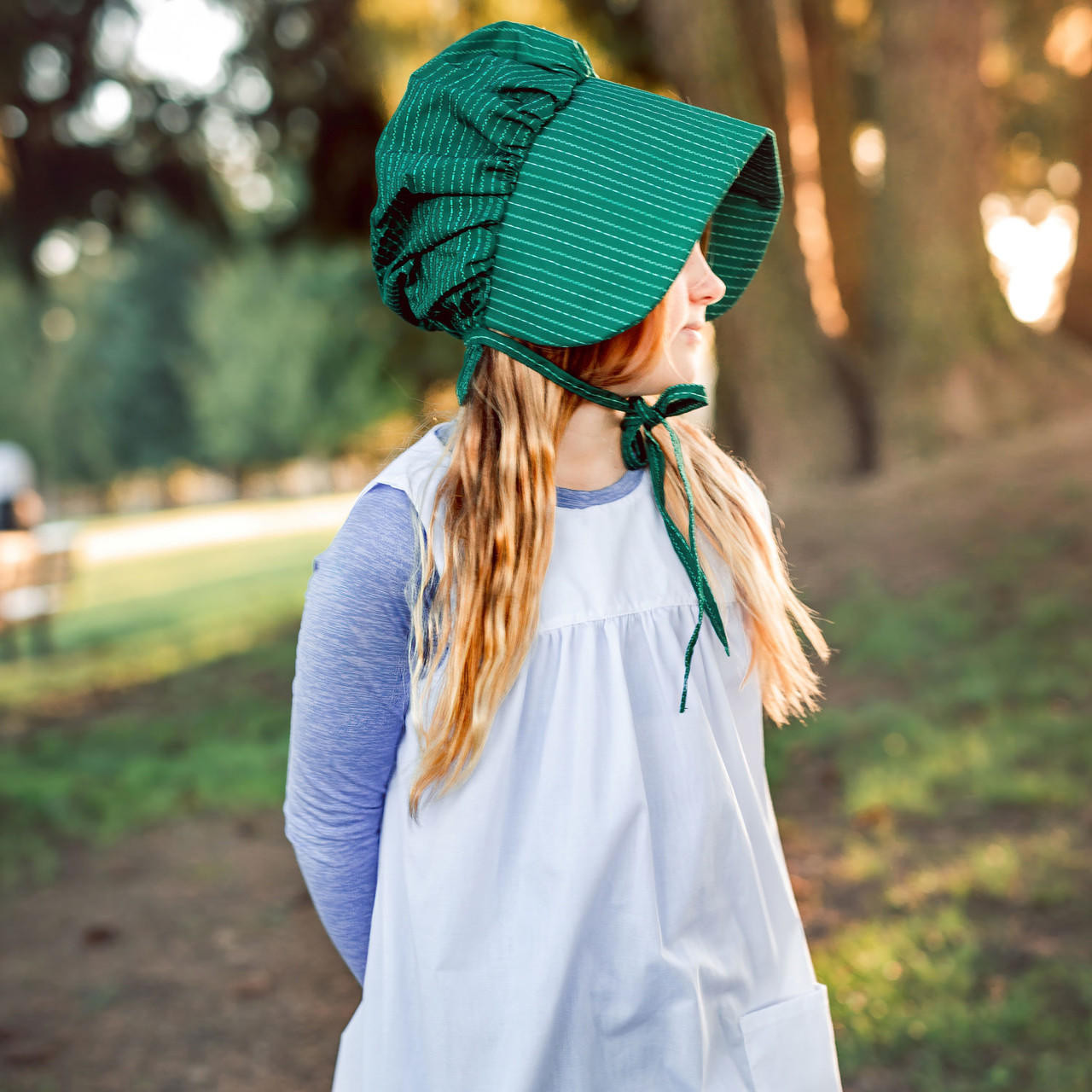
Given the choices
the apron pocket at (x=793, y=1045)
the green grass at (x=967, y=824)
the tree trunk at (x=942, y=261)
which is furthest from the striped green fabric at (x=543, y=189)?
the tree trunk at (x=942, y=261)

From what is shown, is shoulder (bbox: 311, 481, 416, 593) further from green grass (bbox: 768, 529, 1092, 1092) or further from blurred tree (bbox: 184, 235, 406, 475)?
blurred tree (bbox: 184, 235, 406, 475)

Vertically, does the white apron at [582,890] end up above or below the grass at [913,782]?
above

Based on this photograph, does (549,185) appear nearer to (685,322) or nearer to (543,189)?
Answer: (543,189)

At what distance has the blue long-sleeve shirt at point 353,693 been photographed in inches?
55.6

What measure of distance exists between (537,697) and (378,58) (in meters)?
8.10

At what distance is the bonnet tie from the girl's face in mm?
22

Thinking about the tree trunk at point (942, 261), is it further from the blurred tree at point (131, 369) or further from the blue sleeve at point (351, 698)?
the blurred tree at point (131, 369)

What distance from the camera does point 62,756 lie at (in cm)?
654

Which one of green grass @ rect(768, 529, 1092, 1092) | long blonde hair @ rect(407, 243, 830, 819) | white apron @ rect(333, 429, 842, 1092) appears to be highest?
long blonde hair @ rect(407, 243, 830, 819)

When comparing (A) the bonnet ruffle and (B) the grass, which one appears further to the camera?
(B) the grass

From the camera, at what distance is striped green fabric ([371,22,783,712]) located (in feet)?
4.52

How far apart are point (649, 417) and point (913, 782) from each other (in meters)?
3.56

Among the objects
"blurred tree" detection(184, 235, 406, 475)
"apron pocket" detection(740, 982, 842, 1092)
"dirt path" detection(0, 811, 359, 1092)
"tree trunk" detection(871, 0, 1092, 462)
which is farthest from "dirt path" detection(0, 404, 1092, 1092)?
"blurred tree" detection(184, 235, 406, 475)

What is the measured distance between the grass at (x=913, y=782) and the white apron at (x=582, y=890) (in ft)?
5.67
